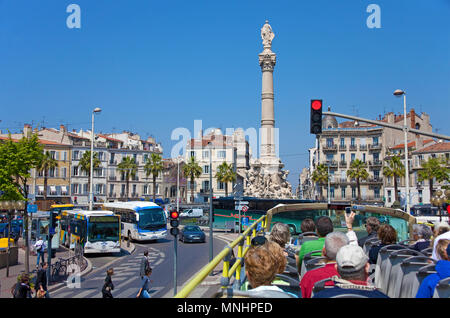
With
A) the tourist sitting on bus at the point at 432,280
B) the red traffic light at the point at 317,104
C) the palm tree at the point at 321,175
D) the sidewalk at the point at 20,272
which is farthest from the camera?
the palm tree at the point at 321,175

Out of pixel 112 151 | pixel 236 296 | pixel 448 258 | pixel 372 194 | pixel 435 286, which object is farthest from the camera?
pixel 112 151

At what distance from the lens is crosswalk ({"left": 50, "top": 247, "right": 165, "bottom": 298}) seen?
50.8ft

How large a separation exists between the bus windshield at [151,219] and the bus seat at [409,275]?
28.6 metres

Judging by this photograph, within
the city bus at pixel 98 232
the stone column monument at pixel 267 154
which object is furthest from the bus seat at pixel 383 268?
the stone column monument at pixel 267 154

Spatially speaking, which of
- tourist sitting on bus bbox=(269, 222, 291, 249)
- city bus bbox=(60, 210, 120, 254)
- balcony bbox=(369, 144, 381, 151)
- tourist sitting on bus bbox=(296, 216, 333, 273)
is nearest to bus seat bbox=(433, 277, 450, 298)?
tourist sitting on bus bbox=(296, 216, 333, 273)

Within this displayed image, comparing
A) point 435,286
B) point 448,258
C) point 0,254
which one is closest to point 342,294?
point 435,286

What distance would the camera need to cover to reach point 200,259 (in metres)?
25.2

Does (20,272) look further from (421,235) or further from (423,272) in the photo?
(423,272)

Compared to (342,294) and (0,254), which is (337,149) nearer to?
(0,254)

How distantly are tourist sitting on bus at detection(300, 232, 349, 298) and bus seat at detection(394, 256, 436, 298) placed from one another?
0.70 meters

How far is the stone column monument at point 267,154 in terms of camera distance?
54281mm

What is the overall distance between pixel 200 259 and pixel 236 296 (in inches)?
898

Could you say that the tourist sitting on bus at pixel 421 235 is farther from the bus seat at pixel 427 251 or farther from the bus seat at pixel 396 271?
the bus seat at pixel 396 271

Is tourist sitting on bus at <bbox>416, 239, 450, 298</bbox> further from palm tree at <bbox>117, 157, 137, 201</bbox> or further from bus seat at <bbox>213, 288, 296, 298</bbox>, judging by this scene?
palm tree at <bbox>117, 157, 137, 201</bbox>
